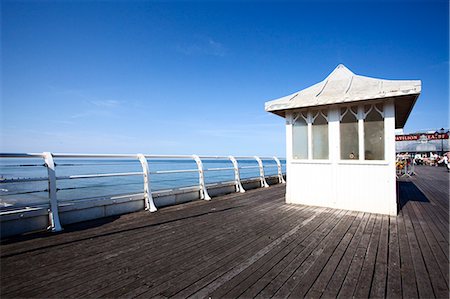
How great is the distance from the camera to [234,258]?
Answer: 2623 mm

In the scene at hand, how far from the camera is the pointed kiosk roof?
425 cm

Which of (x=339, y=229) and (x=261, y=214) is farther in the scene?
(x=261, y=214)

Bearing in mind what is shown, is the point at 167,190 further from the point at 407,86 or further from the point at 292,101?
the point at 407,86

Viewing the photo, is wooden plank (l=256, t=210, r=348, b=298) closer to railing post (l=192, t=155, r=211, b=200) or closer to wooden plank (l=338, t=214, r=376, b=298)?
wooden plank (l=338, t=214, r=376, b=298)

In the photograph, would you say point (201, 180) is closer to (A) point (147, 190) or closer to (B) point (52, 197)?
(A) point (147, 190)

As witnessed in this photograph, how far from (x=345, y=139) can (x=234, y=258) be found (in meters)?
3.79

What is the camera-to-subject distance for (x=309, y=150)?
5.42 m

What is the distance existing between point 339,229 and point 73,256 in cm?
374

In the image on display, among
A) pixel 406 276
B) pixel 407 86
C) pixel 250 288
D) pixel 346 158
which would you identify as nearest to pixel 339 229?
pixel 406 276

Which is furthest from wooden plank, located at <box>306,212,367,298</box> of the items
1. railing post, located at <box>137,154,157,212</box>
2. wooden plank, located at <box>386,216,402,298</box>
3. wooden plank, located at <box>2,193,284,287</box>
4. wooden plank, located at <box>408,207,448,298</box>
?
railing post, located at <box>137,154,157,212</box>

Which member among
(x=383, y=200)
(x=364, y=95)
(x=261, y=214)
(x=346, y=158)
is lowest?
(x=261, y=214)

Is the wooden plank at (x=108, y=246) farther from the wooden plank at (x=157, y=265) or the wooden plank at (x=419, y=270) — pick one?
the wooden plank at (x=419, y=270)

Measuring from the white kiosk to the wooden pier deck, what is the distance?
2.37ft

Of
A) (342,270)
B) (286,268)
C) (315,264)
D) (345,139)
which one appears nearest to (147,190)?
(286,268)
